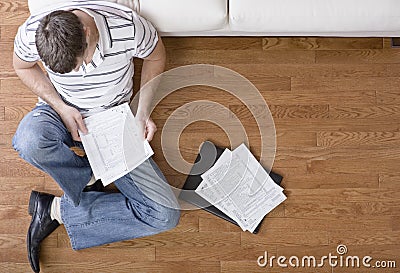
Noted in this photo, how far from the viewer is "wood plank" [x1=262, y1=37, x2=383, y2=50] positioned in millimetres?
2111

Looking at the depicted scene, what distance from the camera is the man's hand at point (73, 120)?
1787 mm

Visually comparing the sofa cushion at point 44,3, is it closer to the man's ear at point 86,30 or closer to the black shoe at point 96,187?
the man's ear at point 86,30

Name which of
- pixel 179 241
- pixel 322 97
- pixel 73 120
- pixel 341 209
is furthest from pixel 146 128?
pixel 341 209

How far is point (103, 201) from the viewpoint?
198 centimetres

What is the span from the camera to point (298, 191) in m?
2.09

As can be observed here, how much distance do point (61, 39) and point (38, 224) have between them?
84 cm

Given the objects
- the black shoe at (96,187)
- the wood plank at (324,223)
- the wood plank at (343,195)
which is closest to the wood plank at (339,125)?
the wood plank at (343,195)

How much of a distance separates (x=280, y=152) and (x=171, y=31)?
640 millimetres

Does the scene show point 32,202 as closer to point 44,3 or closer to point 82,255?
point 82,255

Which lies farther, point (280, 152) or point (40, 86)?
point (280, 152)

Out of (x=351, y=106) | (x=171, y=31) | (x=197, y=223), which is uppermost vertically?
(x=171, y=31)

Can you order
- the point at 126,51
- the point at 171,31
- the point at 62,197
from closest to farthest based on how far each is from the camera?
the point at 126,51 → the point at 171,31 → the point at 62,197

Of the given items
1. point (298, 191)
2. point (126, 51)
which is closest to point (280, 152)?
point (298, 191)

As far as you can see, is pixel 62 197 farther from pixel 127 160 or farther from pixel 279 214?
pixel 279 214
